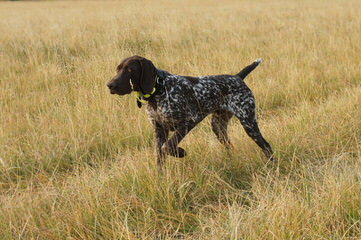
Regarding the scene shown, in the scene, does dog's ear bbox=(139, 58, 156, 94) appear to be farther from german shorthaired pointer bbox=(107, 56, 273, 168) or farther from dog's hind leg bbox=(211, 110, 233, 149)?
dog's hind leg bbox=(211, 110, 233, 149)

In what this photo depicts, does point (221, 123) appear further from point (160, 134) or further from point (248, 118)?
point (160, 134)

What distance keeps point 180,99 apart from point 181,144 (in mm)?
694

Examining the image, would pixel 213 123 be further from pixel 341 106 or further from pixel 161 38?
pixel 161 38

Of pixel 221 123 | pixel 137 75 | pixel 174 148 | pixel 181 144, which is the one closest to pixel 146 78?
pixel 137 75

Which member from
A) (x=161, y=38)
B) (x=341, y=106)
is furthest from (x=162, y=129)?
(x=161, y=38)

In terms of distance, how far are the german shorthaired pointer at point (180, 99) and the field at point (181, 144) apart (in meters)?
0.18

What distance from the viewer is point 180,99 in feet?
10.7

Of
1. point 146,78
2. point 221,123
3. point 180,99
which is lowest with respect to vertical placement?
point 221,123

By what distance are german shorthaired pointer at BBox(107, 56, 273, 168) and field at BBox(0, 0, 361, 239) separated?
185mm

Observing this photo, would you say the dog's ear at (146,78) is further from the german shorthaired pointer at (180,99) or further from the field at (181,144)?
the field at (181,144)

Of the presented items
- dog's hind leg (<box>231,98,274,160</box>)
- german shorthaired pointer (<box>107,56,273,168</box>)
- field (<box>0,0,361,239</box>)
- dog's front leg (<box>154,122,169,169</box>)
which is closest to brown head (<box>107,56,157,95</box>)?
german shorthaired pointer (<box>107,56,273,168</box>)

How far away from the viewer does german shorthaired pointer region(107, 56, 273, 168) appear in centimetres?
300

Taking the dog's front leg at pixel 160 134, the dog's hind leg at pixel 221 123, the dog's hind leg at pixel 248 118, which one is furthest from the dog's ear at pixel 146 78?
the dog's hind leg at pixel 221 123

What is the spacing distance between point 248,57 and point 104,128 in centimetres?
356
